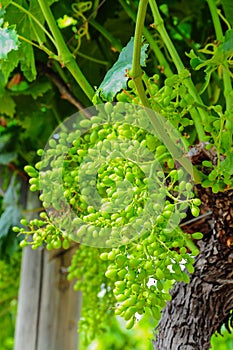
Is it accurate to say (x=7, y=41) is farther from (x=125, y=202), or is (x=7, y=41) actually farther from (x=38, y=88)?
(x=38, y=88)

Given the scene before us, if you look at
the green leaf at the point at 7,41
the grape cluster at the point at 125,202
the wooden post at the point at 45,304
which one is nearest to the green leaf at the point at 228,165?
the grape cluster at the point at 125,202

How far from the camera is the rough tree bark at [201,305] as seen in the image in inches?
27.0

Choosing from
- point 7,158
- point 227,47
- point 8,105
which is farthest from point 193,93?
point 7,158

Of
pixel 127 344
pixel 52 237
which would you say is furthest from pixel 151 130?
pixel 127 344

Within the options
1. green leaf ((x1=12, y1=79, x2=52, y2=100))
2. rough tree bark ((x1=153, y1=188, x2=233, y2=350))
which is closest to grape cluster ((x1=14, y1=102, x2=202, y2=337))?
rough tree bark ((x1=153, y1=188, x2=233, y2=350))

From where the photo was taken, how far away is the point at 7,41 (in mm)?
537

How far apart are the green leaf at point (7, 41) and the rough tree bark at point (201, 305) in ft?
0.91

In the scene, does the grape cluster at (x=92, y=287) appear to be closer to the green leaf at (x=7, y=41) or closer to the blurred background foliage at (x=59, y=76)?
the blurred background foliage at (x=59, y=76)

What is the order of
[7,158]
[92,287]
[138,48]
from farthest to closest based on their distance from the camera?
[7,158] → [92,287] → [138,48]

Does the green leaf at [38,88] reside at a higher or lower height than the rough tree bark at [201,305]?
higher

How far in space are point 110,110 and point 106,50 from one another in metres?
0.49

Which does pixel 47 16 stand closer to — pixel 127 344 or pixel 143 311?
pixel 143 311

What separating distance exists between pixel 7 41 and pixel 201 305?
346mm

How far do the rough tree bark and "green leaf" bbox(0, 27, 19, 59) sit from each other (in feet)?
0.91
